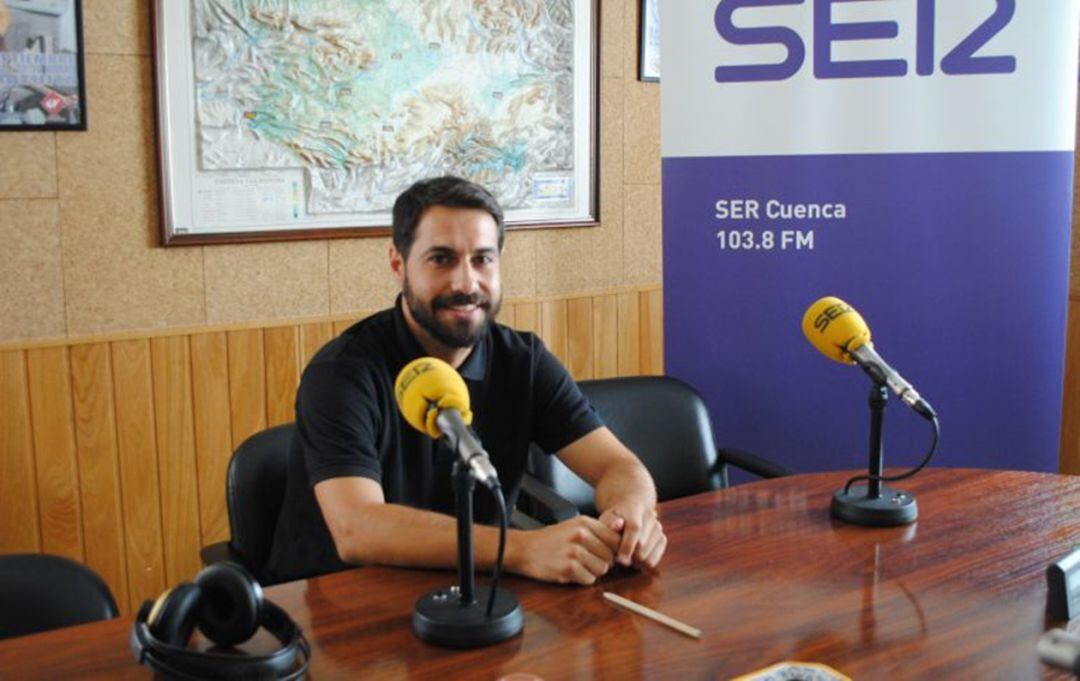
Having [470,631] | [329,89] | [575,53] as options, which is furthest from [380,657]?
[575,53]

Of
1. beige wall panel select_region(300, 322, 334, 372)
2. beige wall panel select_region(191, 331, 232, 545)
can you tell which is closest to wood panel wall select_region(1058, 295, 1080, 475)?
beige wall panel select_region(300, 322, 334, 372)

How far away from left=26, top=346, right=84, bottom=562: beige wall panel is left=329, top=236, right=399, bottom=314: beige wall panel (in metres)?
0.82

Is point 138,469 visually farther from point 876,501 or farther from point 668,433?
point 876,501

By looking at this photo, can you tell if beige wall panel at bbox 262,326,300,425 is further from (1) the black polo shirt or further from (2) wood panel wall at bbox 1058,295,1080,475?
(2) wood panel wall at bbox 1058,295,1080,475

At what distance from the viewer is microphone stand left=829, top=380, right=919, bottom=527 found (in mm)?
1983

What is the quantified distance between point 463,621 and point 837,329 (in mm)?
875

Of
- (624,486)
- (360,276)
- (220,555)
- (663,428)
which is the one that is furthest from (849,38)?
(220,555)

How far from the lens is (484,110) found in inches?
147

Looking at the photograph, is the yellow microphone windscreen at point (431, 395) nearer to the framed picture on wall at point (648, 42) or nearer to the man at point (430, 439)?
the man at point (430, 439)

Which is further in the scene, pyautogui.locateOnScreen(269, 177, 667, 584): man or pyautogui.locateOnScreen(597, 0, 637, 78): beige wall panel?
pyautogui.locateOnScreen(597, 0, 637, 78): beige wall panel

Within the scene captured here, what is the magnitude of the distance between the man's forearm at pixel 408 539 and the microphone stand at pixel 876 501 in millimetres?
645

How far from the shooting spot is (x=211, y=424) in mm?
3326

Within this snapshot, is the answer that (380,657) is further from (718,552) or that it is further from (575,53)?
(575,53)

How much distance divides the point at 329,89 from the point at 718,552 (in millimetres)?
2063
